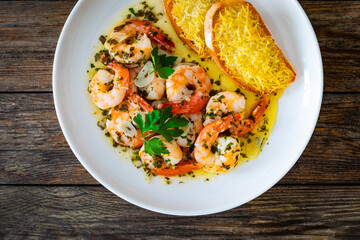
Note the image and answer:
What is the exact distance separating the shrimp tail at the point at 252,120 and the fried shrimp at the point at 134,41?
653 millimetres

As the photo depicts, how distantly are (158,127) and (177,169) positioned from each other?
1.08 feet

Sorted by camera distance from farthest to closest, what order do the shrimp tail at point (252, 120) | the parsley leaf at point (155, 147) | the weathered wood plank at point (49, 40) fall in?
the weathered wood plank at point (49, 40), the shrimp tail at point (252, 120), the parsley leaf at point (155, 147)

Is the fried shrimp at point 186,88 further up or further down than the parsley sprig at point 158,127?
further up

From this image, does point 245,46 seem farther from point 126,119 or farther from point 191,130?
point 126,119

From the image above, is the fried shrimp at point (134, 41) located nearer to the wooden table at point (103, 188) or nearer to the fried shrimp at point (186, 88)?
the fried shrimp at point (186, 88)

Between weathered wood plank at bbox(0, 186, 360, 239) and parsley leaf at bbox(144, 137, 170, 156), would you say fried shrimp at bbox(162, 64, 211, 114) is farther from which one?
weathered wood plank at bbox(0, 186, 360, 239)

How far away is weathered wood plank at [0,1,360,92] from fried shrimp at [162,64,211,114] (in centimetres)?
85

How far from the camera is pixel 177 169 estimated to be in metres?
2.00

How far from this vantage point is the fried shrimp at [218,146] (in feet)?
6.14

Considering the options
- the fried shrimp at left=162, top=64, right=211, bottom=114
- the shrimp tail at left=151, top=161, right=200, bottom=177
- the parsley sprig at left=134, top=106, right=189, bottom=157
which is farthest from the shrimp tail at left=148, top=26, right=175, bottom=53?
the shrimp tail at left=151, top=161, right=200, bottom=177

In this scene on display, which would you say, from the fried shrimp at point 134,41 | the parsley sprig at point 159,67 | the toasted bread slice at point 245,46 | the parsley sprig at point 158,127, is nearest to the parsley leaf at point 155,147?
the parsley sprig at point 158,127

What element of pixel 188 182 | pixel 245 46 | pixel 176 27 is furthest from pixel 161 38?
A: pixel 188 182

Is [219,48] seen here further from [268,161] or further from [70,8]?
[70,8]

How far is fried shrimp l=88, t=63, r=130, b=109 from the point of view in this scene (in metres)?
1.90
